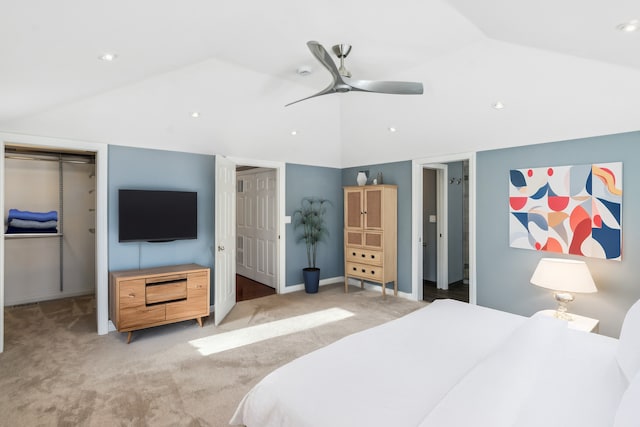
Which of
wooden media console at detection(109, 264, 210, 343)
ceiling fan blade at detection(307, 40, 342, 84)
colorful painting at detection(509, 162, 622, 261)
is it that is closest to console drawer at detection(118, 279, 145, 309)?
wooden media console at detection(109, 264, 210, 343)

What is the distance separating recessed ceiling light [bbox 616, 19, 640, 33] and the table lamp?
1896 mm

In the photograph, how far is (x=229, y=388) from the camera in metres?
2.65

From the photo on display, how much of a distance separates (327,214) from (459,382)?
457 cm

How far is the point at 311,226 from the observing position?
573cm

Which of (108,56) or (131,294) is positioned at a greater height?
(108,56)

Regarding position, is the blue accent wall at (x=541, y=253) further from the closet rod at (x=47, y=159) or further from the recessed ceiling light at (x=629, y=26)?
the closet rod at (x=47, y=159)

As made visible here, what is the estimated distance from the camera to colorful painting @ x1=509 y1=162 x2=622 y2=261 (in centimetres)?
330

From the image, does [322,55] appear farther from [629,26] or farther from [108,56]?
[629,26]

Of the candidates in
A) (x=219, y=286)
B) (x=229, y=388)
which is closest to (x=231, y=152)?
(x=219, y=286)

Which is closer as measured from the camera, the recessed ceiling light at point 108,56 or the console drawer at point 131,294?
the recessed ceiling light at point 108,56

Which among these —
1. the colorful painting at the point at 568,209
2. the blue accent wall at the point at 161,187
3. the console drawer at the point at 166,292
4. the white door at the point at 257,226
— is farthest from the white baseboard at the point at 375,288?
the console drawer at the point at 166,292

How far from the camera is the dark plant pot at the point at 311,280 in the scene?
5.45 m

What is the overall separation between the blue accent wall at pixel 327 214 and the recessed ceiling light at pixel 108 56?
11.5ft

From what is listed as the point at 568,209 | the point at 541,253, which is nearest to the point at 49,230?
the point at 541,253
